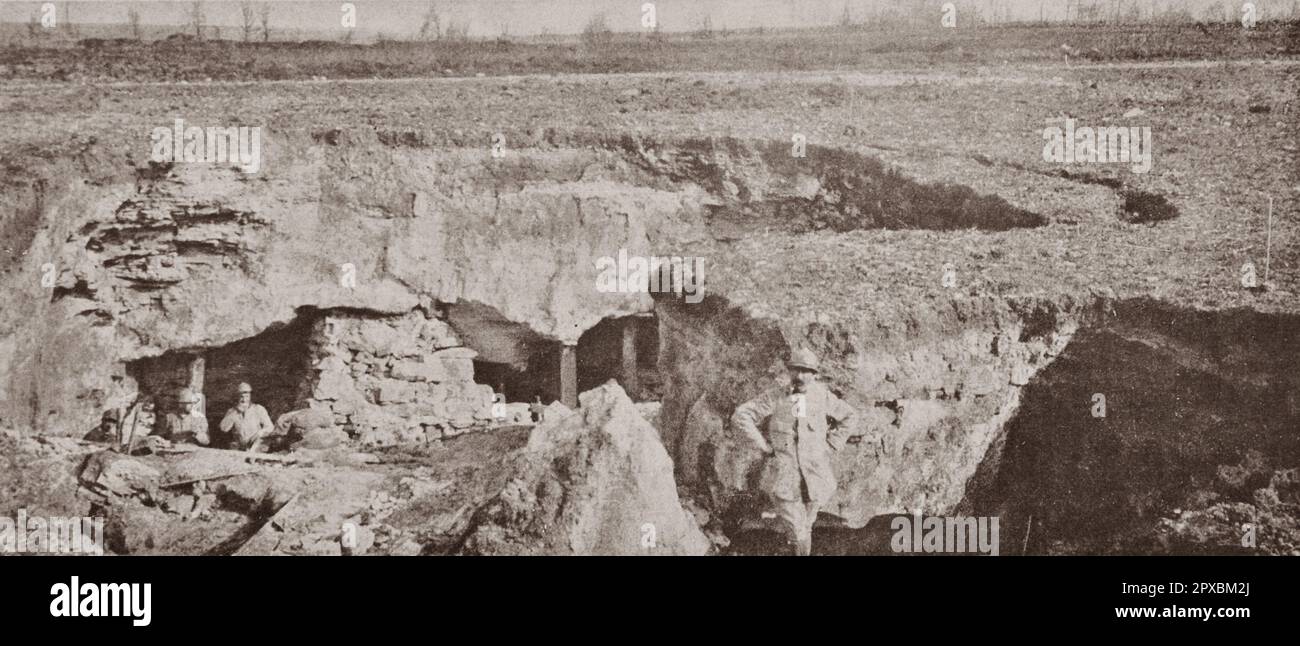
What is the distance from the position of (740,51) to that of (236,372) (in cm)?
725

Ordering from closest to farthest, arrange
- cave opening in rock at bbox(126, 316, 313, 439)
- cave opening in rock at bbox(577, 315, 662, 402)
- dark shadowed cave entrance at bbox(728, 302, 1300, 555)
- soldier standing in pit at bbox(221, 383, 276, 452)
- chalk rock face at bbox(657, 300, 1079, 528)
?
1. dark shadowed cave entrance at bbox(728, 302, 1300, 555)
2. chalk rock face at bbox(657, 300, 1079, 528)
3. soldier standing in pit at bbox(221, 383, 276, 452)
4. cave opening in rock at bbox(126, 316, 313, 439)
5. cave opening in rock at bbox(577, 315, 662, 402)

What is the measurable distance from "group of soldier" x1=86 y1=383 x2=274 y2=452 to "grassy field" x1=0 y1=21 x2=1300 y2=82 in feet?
14.1

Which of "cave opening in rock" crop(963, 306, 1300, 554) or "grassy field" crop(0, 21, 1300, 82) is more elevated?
"grassy field" crop(0, 21, 1300, 82)

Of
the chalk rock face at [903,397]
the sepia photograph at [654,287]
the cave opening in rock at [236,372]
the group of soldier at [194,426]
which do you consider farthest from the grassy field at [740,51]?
the chalk rock face at [903,397]

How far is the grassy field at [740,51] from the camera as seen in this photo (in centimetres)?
1200

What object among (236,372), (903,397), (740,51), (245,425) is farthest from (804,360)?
(740,51)

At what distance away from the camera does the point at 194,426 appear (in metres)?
9.66

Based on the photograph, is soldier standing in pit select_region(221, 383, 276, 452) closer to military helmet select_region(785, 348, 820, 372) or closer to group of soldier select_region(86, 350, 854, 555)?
group of soldier select_region(86, 350, 854, 555)

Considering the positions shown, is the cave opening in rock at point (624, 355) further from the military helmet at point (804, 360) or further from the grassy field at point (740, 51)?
the grassy field at point (740, 51)

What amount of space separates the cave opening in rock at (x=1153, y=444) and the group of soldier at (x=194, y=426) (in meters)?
6.84

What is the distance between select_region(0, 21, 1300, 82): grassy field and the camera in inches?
472

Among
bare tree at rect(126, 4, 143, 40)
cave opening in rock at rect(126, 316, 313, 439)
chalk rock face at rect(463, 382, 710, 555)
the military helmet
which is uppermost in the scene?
bare tree at rect(126, 4, 143, 40)

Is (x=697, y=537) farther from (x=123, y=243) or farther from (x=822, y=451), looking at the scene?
(x=123, y=243)

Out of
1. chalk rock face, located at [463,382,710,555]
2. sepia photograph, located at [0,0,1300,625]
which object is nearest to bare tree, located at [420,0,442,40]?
sepia photograph, located at [0,0,1300,625]
